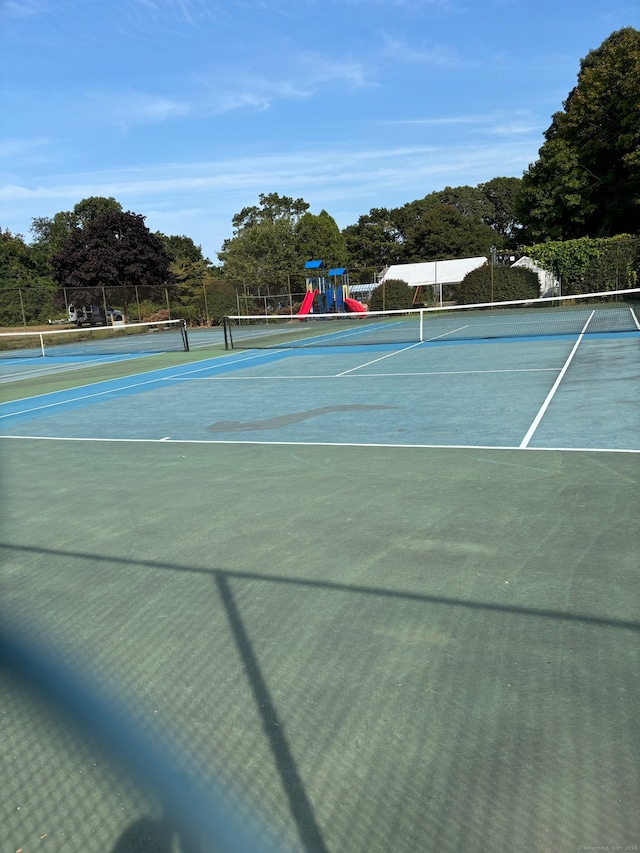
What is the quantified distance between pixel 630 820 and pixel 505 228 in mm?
107370

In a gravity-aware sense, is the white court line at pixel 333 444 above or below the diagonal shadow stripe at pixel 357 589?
above

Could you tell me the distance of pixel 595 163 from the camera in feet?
136

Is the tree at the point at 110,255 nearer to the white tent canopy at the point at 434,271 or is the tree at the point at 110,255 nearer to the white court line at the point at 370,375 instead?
the white tent canopy at the point at 434,271

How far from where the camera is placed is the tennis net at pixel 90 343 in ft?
88.5

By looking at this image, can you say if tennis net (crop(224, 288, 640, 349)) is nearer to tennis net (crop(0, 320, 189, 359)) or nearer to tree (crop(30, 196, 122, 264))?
tennis net (crop(0, 320, 189, 359))

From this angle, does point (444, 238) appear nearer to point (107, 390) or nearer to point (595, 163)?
point (595, 163)

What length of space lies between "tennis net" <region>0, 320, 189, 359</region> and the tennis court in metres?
17.4

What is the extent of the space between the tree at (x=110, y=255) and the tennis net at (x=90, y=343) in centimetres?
1073

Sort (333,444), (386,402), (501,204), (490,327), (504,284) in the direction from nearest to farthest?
(333,444)
(386,402)
(490,327)
(504,284)
(501,204)

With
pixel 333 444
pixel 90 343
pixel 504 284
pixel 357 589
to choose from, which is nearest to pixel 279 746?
pixel 357 589

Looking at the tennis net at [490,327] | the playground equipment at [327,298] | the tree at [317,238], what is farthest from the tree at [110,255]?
the tennis net at [490,327]

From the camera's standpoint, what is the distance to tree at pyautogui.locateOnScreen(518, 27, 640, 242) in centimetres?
3759

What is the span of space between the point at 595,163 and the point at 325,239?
1110 inches

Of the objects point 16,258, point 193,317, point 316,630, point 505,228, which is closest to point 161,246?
point 193,317
